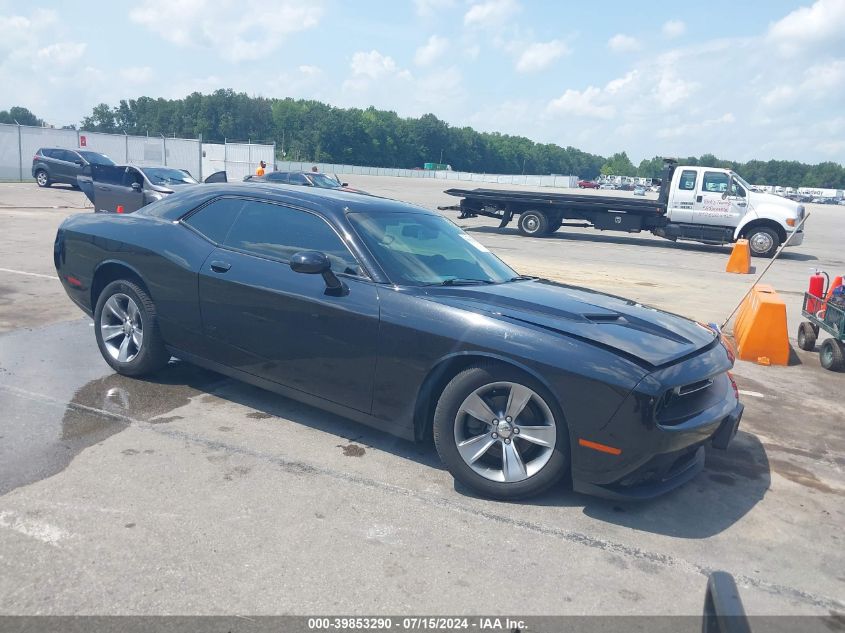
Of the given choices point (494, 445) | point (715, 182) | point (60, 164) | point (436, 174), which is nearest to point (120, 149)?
point (60, 164)

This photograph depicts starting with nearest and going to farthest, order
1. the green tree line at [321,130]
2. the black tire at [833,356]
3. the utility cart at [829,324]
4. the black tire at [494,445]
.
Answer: the black tire at [494,445] → the utility cart at [829,324] → the black tire at [833,356] → the green tree line at [321,130]

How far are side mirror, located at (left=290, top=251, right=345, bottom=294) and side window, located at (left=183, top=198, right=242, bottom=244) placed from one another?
92 centimetres

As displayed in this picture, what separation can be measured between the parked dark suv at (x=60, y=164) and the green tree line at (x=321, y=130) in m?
84.4

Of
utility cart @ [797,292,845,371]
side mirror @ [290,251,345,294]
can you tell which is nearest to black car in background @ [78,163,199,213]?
side mirror @ [290,251,345,294]

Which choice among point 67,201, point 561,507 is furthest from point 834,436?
point 67,201

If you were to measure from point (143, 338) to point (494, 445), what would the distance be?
289 centimetres

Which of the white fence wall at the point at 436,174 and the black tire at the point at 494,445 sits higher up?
the white fence wall at the point at 436,174

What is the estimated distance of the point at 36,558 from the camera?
9.91 ft

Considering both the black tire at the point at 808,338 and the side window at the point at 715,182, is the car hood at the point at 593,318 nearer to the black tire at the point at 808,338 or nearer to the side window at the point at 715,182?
the black tire at the point at 808,338

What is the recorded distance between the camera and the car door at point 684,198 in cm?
2020

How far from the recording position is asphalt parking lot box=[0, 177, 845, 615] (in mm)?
2922

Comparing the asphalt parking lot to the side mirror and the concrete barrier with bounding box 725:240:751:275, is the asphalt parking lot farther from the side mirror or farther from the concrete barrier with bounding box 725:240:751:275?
the concrete barrier with bounding box 725:240:751:275

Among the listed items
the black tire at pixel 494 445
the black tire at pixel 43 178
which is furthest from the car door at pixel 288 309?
the black tire at pixel 43 178

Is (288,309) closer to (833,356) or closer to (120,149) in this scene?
(833,356)
